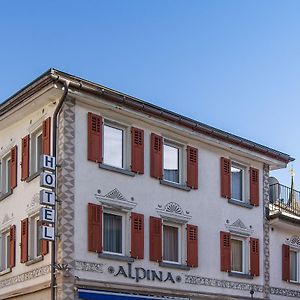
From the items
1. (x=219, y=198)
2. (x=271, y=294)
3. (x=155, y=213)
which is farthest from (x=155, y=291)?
(x=271, y=294)

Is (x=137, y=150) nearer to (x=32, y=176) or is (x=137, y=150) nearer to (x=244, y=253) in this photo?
Result: (x=32, y=176)

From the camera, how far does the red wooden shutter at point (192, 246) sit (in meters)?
26.7

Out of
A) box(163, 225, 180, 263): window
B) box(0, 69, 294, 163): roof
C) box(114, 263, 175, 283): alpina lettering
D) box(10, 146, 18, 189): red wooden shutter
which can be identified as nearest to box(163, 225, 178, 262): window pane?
box(163, 225, 180, 263): window

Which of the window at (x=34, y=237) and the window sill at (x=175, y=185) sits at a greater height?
the window sill at (x=175, y=185)

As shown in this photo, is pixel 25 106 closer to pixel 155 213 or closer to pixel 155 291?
pixel 155 213

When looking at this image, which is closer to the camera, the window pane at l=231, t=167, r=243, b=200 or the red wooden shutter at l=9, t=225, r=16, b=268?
the red wooden shutter at l=9, t=225, r=16, b=268

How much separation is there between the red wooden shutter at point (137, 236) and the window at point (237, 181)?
598cm

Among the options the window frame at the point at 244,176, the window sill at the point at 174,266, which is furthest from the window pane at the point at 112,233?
the window frame at the point at 244,176

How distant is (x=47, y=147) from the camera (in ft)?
79.3

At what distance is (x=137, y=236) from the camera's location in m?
24.8

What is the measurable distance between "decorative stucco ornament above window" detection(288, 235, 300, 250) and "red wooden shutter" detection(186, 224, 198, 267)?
6541 mm

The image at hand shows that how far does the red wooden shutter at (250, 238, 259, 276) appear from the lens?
1158 inches

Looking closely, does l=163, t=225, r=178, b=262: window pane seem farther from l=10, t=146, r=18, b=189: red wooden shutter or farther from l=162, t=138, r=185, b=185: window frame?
l=10, t=146, r=18, b=189: red wooden shutter

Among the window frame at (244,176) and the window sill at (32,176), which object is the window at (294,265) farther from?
the window sill at (32,176)
